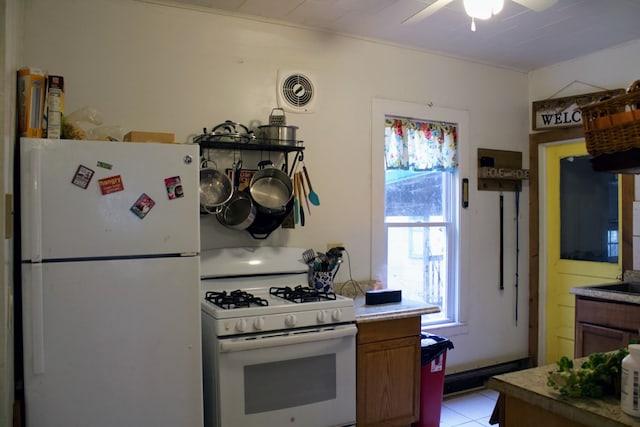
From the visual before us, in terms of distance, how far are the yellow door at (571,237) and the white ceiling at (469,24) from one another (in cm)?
83

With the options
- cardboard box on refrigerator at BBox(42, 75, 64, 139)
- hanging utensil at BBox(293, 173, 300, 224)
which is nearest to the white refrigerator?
cardboard box on refrigerator at BBox(42, 75, 64, 139)

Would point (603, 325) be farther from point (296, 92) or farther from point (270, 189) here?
point (296, 92)

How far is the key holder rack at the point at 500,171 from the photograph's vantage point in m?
3.95

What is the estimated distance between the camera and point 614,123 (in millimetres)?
1335

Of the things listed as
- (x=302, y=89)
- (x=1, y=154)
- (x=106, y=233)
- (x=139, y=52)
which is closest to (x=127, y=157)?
(x=106, y=233)

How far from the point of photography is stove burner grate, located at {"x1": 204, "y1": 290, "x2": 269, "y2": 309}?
2.48 m

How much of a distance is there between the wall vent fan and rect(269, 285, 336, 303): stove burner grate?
1118 millimetres

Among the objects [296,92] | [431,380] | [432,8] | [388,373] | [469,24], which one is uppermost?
[469,24]

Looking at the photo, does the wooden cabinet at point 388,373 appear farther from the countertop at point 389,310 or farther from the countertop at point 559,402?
the countertop at point 559,402

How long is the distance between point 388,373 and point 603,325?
1.43 m

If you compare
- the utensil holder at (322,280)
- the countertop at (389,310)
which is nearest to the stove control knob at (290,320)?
the countertop at (389,310)

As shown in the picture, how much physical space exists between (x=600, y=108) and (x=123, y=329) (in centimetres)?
193

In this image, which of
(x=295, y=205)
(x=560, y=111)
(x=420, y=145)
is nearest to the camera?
(x=295, y=205)

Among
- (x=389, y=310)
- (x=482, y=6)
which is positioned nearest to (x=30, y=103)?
(x=482, y=6)
